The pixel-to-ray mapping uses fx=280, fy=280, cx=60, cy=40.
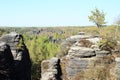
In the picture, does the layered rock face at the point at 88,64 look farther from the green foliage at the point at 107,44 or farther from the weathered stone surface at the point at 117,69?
the green foliage at the point at 107,44

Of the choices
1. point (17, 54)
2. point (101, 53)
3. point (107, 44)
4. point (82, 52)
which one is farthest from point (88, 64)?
point (17, 54)

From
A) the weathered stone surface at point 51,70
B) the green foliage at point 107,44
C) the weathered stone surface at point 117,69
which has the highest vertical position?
the green foliage at point 107,44

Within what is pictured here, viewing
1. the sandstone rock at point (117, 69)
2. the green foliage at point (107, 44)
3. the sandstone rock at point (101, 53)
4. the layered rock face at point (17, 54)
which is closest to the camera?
the sandstone rock at point (117, 69)

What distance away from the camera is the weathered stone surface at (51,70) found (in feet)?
135

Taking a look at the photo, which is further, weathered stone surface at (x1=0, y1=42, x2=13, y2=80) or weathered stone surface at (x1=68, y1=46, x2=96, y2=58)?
weathered stone surface at (x1=0, y1=42, x2=13, y2=80)

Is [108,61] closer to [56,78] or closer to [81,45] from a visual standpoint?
[81,45]

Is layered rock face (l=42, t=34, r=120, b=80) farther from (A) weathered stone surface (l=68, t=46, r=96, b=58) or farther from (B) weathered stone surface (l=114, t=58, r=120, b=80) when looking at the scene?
(B) weathered stone surface (l=114, t=58, r=120, b=80)

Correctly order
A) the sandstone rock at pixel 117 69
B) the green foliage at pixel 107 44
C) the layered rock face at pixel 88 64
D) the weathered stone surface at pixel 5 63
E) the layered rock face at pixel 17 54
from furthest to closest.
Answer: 1. the layered rock face at pixel 17 54
2. the weathered stone surface at pixel 5 63
3. the green foliage at pixel 107 44
4. the layered rock face at pixel 88 64
5. the sandstone rock at pixel 117 69

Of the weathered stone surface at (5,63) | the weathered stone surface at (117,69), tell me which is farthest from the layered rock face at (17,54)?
the weathered stone surface at (117,69)

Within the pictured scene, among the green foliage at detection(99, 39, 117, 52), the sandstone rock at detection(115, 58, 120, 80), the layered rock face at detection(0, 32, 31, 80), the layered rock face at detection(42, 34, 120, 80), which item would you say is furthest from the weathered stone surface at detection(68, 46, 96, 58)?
the layered rock face at detection(0, 32, 31, 80)

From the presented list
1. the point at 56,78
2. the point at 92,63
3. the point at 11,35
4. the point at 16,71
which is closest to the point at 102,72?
the point at 92,63

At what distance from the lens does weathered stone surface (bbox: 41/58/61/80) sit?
41175mm

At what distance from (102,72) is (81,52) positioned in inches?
181

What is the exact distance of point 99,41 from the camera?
133 ft
